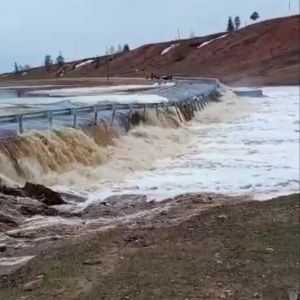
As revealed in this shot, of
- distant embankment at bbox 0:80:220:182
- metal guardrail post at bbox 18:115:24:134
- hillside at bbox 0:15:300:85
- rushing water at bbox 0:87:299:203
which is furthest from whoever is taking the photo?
metal guardrail post at bbox 18:115:24:134

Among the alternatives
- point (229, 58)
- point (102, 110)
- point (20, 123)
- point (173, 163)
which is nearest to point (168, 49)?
point (102, 110)

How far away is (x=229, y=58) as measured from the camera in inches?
460

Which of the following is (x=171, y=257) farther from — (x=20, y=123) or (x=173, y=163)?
(x=20, y=123)

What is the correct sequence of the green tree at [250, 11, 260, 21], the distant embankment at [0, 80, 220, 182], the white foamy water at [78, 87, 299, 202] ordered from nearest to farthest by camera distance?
the green tree at [250, 11, 260, 21]
the white foamy water at [78, 87, 299, 202]
the distant embankment at [0, 80, 220, 182]

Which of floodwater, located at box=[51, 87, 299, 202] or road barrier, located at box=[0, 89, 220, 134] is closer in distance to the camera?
floodwater, located at box=[51, 87, 299, 202]

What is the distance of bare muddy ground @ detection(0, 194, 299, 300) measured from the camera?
11.1 feet

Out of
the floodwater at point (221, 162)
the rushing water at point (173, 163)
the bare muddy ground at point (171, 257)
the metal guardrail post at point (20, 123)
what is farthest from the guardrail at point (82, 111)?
the bare muddy ground at point (171, 257)

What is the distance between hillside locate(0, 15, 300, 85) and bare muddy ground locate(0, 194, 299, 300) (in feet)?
3.70

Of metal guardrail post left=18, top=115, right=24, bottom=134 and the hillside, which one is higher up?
the hillside

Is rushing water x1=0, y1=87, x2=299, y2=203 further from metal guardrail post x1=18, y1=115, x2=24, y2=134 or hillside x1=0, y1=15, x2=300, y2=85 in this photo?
hillside x1=0, y1=15, x2=300, y2=85

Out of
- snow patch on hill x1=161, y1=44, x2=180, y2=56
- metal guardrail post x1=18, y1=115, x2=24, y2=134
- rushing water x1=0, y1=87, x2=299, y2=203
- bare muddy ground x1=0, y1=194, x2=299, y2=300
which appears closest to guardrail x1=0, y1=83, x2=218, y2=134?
metal guardrail post x1=18, y1=115, x2=24, y2=134

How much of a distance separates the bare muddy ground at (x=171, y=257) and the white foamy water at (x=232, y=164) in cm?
122

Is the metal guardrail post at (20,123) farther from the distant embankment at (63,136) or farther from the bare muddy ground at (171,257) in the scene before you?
the bare muddy ground at (171,257)

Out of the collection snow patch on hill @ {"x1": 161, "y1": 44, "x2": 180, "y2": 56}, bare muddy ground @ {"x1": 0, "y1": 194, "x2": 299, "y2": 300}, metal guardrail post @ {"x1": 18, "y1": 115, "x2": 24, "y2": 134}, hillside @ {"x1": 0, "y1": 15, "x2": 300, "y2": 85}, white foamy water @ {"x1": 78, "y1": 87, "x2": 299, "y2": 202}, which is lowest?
white foamy water @ {"x1": 78, "y1": 87, "x2": 299, "y2": 202}
